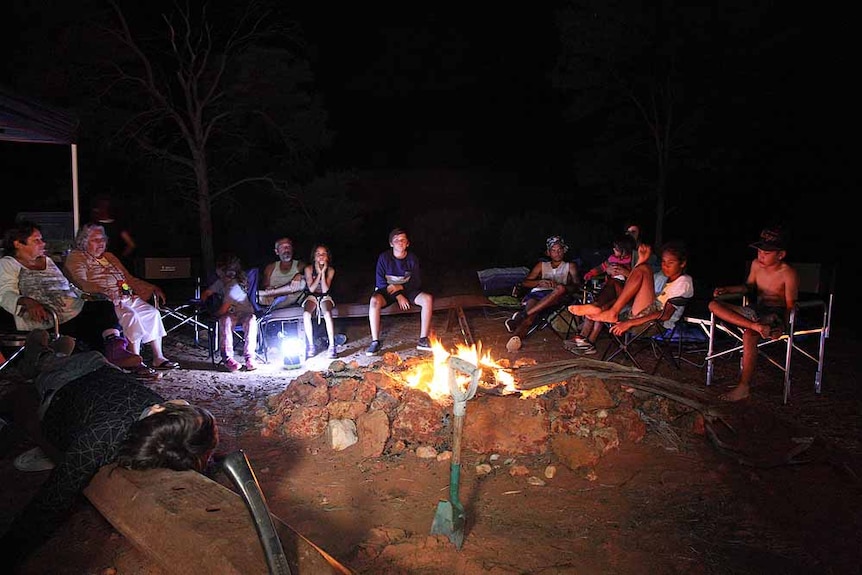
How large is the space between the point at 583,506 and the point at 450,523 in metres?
0.82

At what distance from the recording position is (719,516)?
3271 mm

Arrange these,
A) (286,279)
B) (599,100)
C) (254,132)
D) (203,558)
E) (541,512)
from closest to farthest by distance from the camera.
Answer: (203,558), (541,512), (286,279), (254,132), (599,100)

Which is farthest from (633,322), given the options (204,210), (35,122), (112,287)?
(204,210)

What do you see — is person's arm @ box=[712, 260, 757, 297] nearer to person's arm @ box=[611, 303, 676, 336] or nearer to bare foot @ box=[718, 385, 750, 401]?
person's arm @ box=[611, 303, 676, 336]

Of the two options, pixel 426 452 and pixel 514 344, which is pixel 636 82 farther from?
pixel 426 452

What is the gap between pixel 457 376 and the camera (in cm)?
449

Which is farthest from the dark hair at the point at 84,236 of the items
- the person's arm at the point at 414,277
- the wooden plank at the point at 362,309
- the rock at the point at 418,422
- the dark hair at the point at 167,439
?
the dark hair at the point at 167,439

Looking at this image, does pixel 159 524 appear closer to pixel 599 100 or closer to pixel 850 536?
pixel 850 536

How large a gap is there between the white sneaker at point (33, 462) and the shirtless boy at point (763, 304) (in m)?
4.40

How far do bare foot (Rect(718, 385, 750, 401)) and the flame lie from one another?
1.54m

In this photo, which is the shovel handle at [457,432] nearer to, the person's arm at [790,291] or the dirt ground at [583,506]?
the dirt ground at [583,506]

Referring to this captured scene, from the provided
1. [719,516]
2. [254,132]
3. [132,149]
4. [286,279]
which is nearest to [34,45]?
[132,149]

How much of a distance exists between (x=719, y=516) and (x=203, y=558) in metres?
2.43

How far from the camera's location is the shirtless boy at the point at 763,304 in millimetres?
4852
